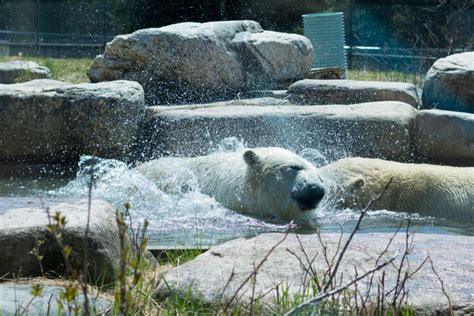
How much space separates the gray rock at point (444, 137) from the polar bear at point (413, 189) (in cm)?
127

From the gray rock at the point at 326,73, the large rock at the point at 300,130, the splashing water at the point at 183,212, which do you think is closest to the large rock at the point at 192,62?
the large rock at the point at 300,130

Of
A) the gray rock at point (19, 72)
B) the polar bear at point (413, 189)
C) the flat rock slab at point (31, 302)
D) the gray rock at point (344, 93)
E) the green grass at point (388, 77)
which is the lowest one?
the green grass at point (388, 77)

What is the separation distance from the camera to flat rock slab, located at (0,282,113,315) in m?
2.65

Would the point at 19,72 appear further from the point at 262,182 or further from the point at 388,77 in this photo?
the point at 262,182

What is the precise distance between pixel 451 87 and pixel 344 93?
42.2 inches

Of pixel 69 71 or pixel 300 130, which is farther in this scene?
pixel 69 71

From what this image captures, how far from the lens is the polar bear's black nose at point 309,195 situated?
534cm

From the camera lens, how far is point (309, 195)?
5.35 m

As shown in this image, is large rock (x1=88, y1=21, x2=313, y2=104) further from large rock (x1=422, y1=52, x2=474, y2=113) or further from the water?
large rock (x1=422, y1=52, x2=474, y2=113)

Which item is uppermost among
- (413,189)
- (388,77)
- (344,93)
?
(344,93)

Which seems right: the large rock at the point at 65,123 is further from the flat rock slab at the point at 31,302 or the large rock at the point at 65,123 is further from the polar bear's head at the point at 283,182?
the flat rock slab at the point at 31,302

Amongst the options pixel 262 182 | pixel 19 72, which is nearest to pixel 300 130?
pixel 262 182

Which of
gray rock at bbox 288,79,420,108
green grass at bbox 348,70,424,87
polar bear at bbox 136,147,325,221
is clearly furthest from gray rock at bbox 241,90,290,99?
green grass at bbox 348,70,424,87

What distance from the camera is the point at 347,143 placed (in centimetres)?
711
